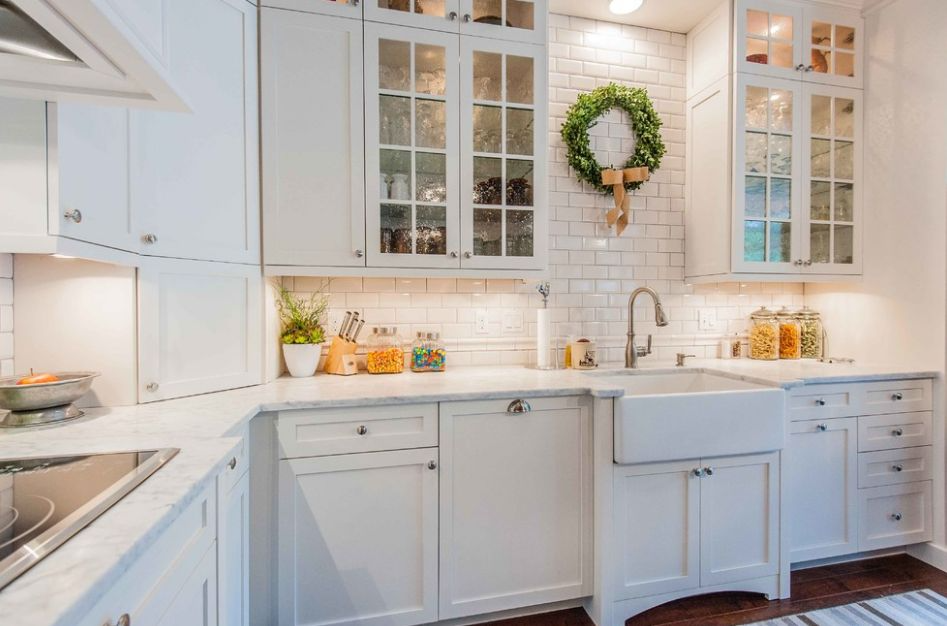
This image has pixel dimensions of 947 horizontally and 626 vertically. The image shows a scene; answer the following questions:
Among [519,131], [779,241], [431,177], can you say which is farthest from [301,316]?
[779,241]

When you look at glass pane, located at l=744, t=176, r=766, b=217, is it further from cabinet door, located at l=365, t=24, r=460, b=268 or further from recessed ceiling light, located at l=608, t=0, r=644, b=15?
cabinet door, located at l=365, t=24, r=460, b=268

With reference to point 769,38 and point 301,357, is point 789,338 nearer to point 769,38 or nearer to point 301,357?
point 769,38

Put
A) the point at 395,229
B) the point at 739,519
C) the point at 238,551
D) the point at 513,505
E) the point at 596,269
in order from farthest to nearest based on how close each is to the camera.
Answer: the point at 596,269 → the point at 395,229 → the point at 739,519 → the point at 513,505 → the point at 238,551

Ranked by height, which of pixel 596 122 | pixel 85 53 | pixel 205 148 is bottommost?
pixel 85 53

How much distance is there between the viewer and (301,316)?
6.95 ft

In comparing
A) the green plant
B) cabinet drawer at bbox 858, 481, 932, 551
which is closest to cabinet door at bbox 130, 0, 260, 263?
the green plant

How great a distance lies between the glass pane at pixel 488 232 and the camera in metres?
2.08

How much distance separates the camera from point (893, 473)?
221 centimetres

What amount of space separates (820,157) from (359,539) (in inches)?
117

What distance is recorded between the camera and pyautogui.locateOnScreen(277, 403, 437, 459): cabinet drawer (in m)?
1.58

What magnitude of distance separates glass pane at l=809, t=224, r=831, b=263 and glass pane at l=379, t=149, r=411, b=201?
2.18m

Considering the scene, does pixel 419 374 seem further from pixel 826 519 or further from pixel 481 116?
pixel 826 519

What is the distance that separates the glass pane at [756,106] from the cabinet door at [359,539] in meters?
2.33

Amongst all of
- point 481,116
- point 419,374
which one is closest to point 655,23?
point 481,116
